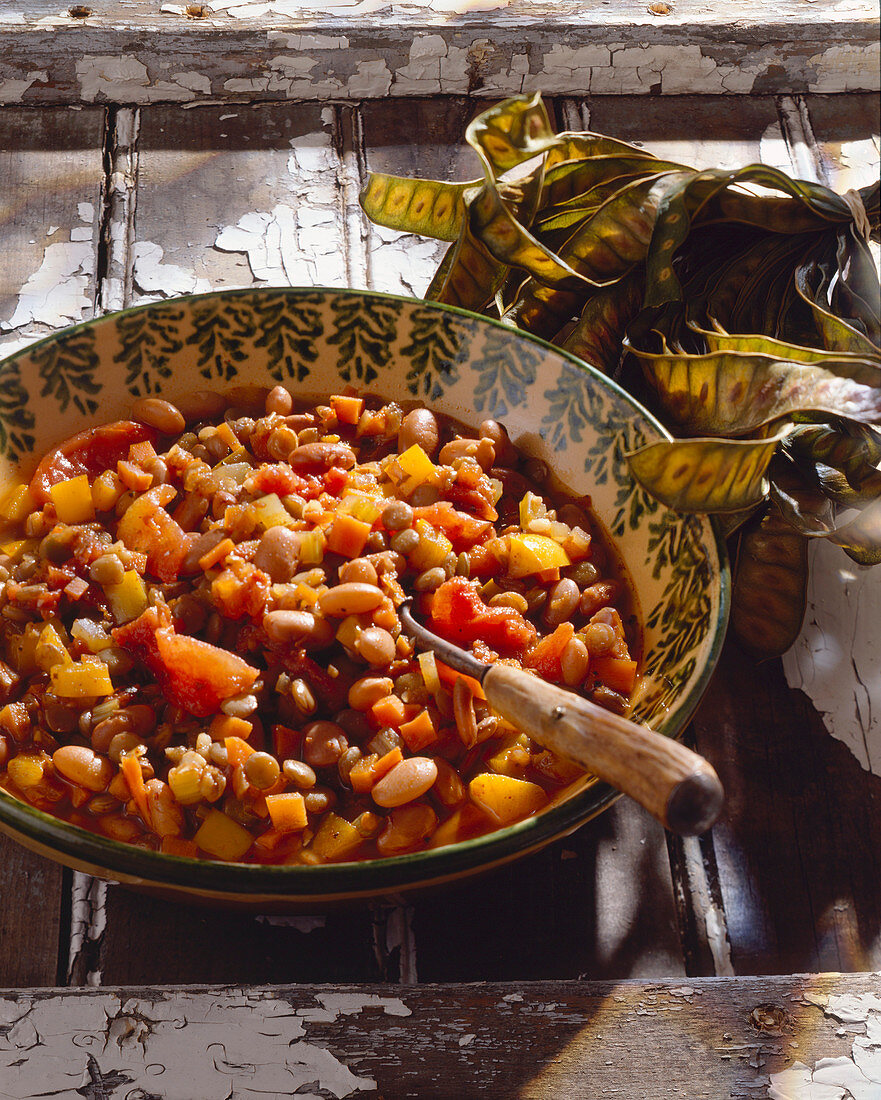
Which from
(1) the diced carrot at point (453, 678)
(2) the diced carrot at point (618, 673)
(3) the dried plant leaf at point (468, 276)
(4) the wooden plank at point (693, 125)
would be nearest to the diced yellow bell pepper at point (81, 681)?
(1) the diced carrot at point (453, 678)

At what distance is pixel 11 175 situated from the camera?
6.98 feet

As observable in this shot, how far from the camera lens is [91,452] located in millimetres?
1519

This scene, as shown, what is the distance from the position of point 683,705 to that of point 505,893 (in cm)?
39

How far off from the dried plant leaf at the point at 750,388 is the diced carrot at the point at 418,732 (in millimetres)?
556

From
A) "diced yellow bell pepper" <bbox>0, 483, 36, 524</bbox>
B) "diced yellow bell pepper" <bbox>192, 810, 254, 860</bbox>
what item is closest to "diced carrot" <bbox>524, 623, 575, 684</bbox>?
"diced yellow bell pepper" <bbox>192, 810, 254, 860</bbox>

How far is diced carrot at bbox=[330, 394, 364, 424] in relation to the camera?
158 cm

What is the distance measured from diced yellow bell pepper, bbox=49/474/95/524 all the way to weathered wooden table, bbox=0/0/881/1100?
0.47 m

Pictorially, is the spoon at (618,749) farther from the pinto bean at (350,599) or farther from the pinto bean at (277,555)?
the pinto bean at (277,555)

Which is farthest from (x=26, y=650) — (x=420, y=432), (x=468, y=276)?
(x=468, y=276)

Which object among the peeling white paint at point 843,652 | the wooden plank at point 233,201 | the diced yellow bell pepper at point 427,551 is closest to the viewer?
the diced yellow bell pepper at point 427,551

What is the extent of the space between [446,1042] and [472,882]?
8.3 inches

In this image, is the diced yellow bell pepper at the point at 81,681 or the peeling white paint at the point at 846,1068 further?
the diced yellow bell pepper at the point at 81,681

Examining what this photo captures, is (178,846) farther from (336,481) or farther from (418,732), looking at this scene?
(336,481)

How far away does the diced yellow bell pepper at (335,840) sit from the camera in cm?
115
